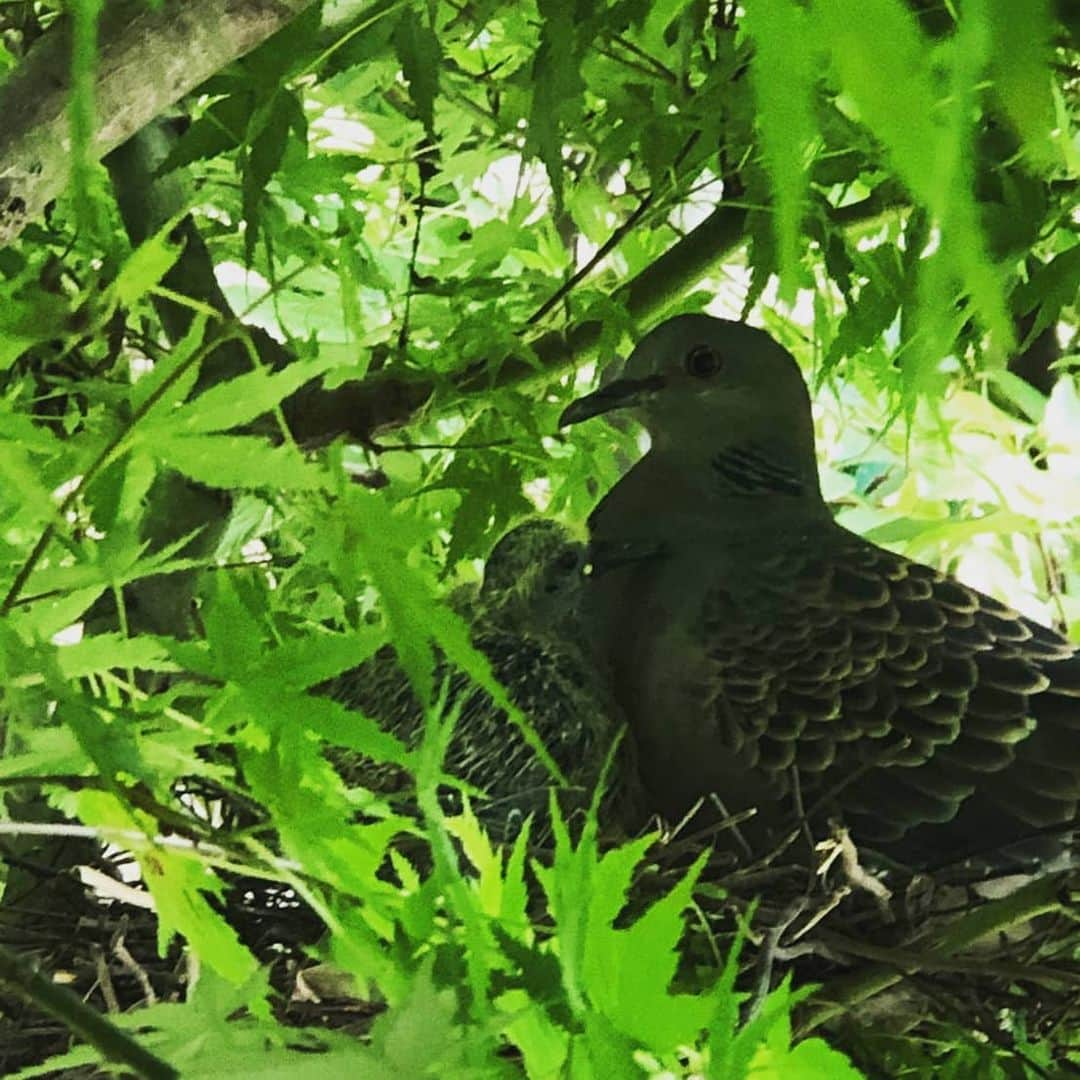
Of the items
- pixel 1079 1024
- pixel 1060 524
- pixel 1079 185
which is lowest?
pixel 1079 1024

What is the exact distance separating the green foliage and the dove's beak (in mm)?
25

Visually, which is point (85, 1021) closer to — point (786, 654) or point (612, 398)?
point (786, 654)

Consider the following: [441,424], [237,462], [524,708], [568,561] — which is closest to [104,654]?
[237,462]

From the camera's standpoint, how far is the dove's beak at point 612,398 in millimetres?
819

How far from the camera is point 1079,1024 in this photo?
22.8 inches

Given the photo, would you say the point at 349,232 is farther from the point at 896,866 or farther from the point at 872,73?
the point at 872,73

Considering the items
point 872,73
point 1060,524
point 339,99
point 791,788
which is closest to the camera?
point 872,73

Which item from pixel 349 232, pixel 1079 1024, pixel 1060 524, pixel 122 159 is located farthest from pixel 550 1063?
pixel 1060 524

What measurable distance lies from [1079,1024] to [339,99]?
710 mm

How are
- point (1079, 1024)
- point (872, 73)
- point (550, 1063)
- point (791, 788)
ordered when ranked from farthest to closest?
point (791, 788)
point (1079, 1024)
point (550, 1063)
point (872, 73)

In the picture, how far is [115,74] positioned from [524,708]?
0.46 metres

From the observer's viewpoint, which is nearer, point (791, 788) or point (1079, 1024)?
point (1079, 1024)

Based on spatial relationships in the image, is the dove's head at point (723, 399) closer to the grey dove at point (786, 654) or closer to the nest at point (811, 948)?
the grey dove at point (786, 654)

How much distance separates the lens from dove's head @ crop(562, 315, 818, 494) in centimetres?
88
